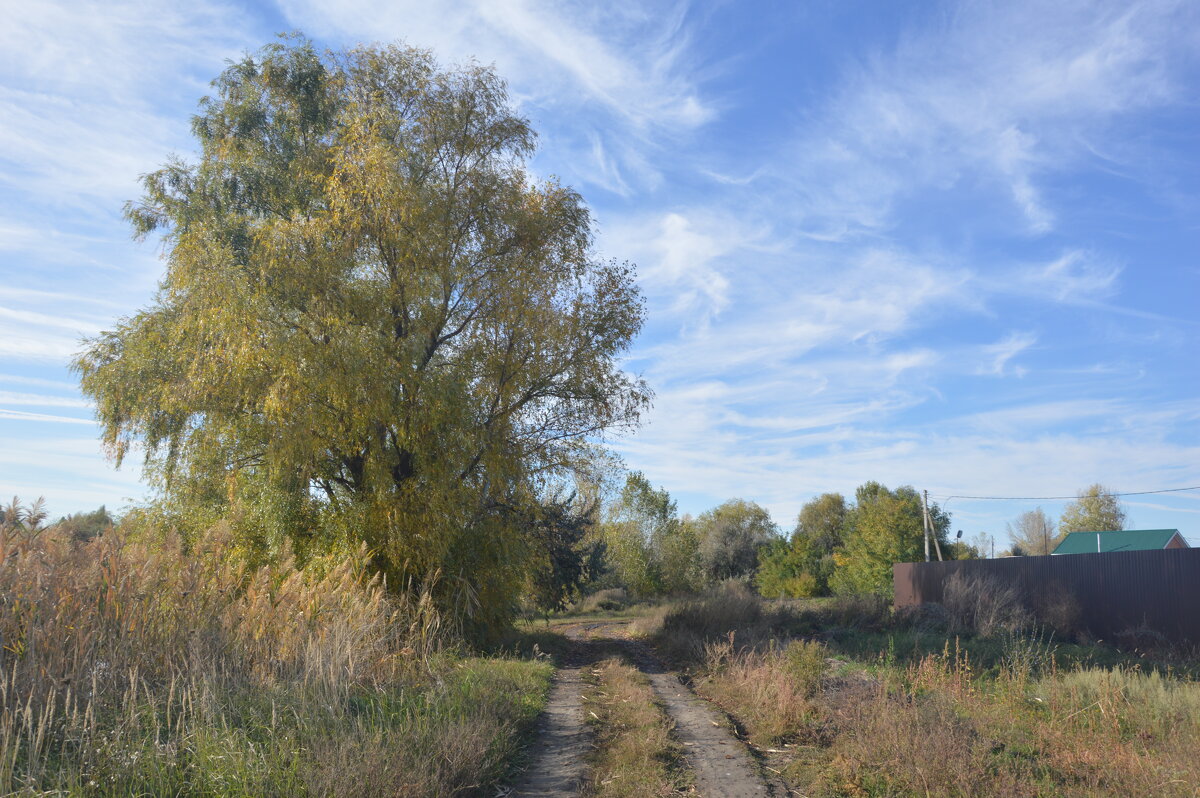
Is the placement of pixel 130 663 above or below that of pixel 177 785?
above

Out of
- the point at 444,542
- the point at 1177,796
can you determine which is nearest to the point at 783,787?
the point at 1177,796

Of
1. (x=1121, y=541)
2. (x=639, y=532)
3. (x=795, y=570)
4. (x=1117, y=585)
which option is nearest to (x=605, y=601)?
(x=639, y=532)

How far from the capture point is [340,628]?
7.48 meters

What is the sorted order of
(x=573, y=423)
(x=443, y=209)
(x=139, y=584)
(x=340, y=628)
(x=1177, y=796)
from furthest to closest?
(x=573, y=423) → (x=443, y=209) → (x=340, y=628) → (x=139, y=584) → (x=1177, y=796)

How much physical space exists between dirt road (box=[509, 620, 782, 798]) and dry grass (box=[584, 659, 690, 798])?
0.14m

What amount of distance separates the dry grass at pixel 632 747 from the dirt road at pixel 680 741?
137mm

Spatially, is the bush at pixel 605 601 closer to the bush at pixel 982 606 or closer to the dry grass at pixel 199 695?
the bush at pixel 982 606

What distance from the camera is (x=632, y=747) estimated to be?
7.08 m

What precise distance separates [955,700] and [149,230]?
1988 centimetres

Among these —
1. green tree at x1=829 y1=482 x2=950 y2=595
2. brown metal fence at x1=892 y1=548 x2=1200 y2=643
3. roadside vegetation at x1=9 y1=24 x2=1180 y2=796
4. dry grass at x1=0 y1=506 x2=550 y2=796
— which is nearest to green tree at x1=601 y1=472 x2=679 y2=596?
green tree at x1=829 y1=482 x2=950 y2=595

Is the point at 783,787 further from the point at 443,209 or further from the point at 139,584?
the point at 443,209

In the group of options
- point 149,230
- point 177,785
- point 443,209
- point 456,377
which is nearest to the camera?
point 177,785

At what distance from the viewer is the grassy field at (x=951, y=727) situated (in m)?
5.74

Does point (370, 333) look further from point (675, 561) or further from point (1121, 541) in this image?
point (1121, 541)
